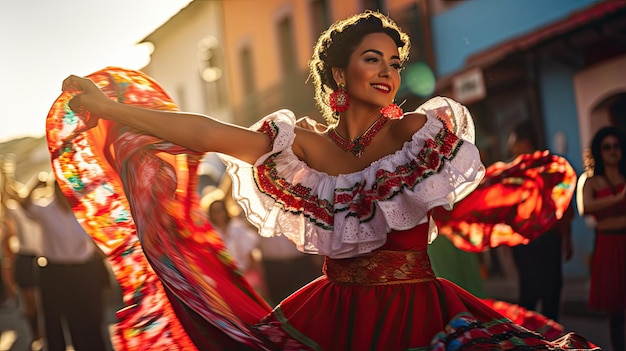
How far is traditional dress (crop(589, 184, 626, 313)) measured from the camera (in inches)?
294

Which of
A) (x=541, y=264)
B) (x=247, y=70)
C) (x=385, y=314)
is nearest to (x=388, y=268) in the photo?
(x=385, y=314)

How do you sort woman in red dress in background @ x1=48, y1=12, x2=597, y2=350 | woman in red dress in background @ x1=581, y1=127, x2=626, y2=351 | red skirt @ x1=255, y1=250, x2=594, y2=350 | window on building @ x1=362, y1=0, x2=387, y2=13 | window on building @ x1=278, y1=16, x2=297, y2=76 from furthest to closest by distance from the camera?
1. window on building @ x1=278, y1=16, x2=297, y2=76
2. window on building @ x1=362, y1=0, x2=387, y2=13
3. woman in red dress in background @ x1=581, y1=127, x2=626, y2=351
4. woman in red dress in background @ x1=48, y1=12, x2=597, y2=350
5. red skirt @ x1=255, y1=250, x2=594, y2=350

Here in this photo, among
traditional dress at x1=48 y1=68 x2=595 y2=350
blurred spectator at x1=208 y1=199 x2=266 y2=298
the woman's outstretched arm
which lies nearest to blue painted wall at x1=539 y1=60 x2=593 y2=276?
blurred spectator at x1=208 y1=199 x2=266 y2=298

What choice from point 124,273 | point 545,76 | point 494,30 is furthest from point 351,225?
point 494,30

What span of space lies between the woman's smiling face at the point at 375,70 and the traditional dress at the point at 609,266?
3629 millimetres

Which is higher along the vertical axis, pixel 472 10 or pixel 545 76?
pixel 472 10

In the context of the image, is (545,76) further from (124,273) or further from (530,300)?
(124,273)

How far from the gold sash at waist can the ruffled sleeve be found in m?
0.05

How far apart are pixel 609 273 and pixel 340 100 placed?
12.6 ft

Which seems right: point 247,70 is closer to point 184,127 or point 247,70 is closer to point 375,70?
point 375,70

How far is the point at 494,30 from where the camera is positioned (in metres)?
16.9

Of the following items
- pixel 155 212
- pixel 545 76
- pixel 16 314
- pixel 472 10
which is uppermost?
pixel 472 10

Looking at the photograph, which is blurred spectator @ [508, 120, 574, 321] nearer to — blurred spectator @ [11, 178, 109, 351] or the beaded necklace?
blurred spectator @ [11, 178, 109, 351]

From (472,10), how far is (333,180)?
1393 centimetres
